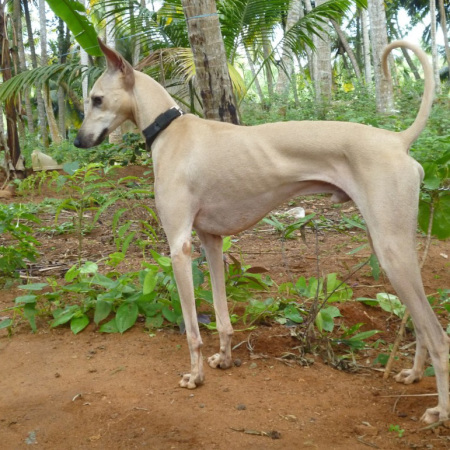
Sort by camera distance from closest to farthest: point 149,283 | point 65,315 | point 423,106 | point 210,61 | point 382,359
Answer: point 423,106, point 382,359, point 149,283, point 65,315, point 210,61

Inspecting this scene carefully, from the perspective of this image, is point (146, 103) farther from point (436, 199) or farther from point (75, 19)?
point (75, 19)

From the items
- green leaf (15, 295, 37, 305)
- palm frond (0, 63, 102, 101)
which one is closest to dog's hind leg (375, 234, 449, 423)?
green leaf (15, 295, 37, 305)

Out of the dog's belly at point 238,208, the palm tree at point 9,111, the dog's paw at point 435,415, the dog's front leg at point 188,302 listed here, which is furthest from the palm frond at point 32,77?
the dog's paw at point 435,415

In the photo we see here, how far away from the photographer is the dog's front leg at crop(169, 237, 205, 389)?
3.62 metres

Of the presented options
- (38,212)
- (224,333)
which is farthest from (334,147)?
(38,212)

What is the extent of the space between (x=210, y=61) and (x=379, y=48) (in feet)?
36.8

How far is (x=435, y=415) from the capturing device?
125 inches

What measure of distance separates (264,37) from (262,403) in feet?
25.1

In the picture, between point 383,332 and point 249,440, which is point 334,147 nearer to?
point 249,440

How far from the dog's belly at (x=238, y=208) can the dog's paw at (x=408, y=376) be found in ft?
4.16

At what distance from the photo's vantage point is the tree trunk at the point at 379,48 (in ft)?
47.4

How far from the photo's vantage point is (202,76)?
5113 mm

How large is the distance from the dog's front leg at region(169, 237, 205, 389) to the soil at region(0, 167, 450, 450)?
90 mm

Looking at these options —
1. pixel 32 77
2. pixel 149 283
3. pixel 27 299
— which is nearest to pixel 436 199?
pixel 149 283
